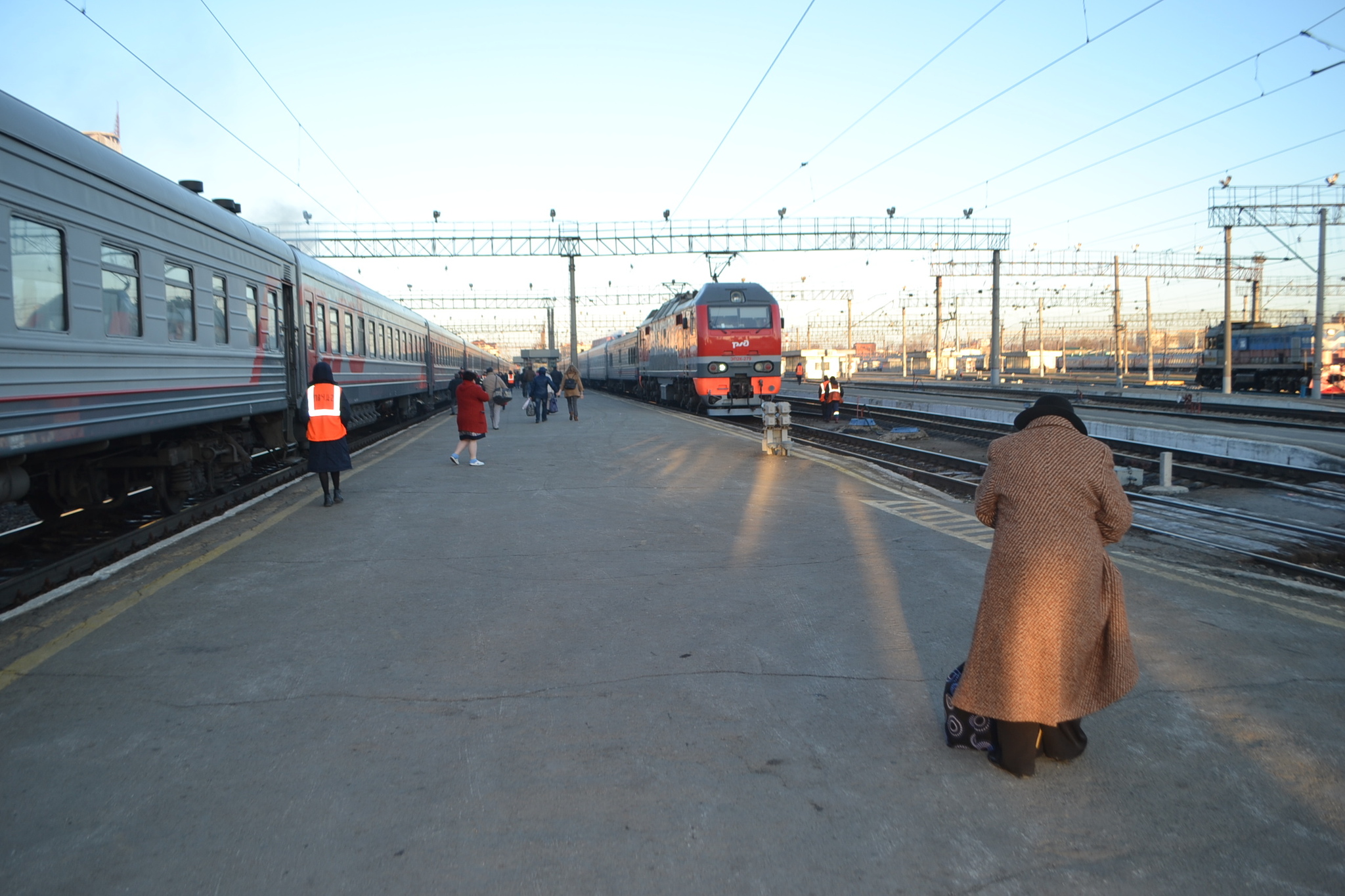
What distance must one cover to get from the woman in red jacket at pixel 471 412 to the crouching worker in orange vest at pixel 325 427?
333cm

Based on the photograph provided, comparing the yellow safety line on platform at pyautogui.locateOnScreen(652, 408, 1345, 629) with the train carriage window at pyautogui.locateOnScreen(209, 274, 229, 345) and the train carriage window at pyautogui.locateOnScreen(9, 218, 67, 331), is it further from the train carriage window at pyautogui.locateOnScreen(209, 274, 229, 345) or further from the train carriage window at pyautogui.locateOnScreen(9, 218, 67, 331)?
the train carriage window at pyautogui.locateOnScreen(209, 274, 229, 345)

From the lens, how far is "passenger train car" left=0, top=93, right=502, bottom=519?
6164mm

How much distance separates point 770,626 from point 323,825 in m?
2.89

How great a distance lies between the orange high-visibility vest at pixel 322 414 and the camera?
9.66 metres

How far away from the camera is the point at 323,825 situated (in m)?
3.12

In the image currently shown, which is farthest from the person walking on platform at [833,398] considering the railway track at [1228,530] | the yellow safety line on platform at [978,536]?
the yellow safety line on platform at [978,536]

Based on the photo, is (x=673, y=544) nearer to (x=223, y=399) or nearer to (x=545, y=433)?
(x=223, y=399)

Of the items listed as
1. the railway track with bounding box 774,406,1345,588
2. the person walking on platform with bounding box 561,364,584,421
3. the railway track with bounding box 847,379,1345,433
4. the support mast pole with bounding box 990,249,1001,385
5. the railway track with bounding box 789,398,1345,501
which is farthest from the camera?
the support mast pole with bounding box 990,249,1001,385

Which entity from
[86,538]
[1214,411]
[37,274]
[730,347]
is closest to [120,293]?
[37,274]

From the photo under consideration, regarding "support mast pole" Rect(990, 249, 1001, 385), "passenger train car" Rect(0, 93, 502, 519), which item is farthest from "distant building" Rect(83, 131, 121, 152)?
"support mast pole" Rect(990, 249, 1001, 385)

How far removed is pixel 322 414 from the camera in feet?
31.9

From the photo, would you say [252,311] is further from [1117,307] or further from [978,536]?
[1117,307]

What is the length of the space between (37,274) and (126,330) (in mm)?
1390

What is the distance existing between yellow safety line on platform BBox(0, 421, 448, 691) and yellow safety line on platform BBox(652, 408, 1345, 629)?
5167 millimetres
